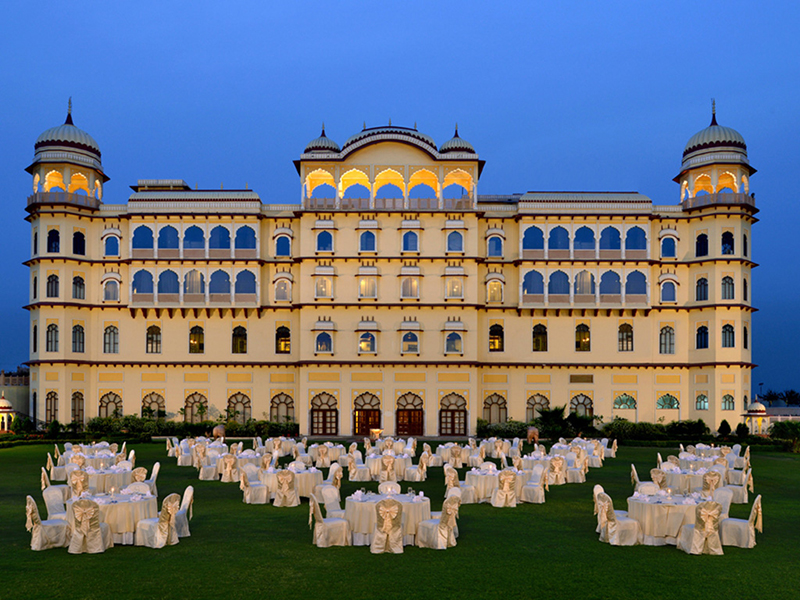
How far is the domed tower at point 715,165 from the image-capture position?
43.1 m

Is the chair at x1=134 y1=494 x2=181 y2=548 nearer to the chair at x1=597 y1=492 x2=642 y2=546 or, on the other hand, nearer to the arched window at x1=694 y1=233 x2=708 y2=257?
the chair at x1=597 y1=492 x2=642 y2=546

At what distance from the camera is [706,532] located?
1350 centimetres

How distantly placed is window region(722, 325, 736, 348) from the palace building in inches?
20.3

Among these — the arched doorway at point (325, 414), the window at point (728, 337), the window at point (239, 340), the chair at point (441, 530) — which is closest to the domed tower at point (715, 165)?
the window at point (728, 337)

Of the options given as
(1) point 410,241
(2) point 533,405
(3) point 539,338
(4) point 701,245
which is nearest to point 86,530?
(1) point 410,241

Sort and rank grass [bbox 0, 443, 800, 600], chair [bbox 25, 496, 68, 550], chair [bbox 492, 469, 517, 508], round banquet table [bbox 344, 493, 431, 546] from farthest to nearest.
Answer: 1. chair [bbox 492, 469, 517, 508]
2. round banquet table [bbox 344, 493, 431, 546]
3. chair [bbox 25, 496, 68, 550]
4. grass [bbox 0, 443, 800, 600]

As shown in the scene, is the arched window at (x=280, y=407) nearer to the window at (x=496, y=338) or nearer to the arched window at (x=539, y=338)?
the window at (x=496, y=338)

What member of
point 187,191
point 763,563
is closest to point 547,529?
point 763,563

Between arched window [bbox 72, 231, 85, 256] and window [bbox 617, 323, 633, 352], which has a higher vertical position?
arched window [bbox 72, 231, 85, 256]

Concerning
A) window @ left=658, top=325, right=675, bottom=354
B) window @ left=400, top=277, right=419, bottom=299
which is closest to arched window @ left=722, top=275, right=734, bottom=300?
window @ left=658, top=325, right=675, bottom=354

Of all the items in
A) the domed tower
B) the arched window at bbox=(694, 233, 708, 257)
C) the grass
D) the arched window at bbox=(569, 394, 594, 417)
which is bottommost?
the grass

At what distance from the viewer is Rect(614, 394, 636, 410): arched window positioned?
43156 mm

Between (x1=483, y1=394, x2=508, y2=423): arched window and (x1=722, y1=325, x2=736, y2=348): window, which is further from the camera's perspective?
(x1=483, y1=394, x2=508, y2=423): arched window

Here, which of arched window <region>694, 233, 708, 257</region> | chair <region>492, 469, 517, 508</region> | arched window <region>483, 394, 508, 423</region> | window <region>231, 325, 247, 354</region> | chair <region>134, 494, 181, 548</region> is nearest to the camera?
chair <region>134, 494, 181, 548</region>
